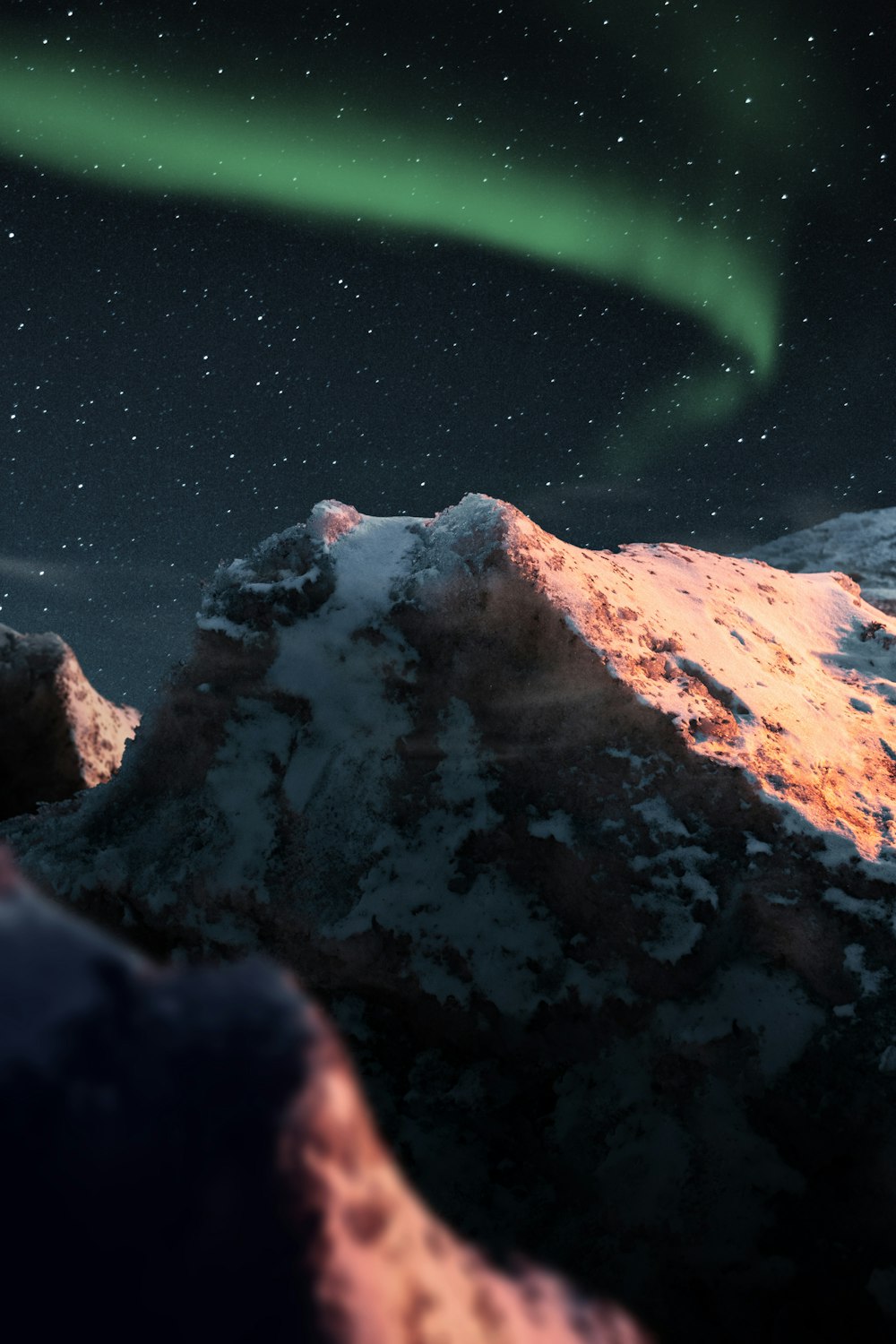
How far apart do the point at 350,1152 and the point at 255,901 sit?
3.21 metres

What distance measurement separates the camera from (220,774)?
4.30 m

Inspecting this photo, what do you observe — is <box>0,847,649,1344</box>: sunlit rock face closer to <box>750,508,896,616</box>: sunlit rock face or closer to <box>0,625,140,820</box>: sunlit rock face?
<box>0,625,140,820</box>: sunlit rock face

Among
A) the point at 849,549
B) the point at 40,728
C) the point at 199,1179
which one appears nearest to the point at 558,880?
the point at 199,1179

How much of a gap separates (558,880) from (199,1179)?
301cm

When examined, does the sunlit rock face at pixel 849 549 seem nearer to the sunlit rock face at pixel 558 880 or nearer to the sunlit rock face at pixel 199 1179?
the sunlit rock face at pixel 558 880

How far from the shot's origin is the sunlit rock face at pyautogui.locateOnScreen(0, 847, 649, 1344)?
0.76 m

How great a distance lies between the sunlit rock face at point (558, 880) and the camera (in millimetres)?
2943

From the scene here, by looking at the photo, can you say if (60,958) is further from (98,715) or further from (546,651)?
(98,715)

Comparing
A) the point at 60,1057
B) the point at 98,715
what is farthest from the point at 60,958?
the point at 98,715

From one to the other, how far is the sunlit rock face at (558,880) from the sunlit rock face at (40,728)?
4.08 metres

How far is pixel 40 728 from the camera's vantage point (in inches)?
343

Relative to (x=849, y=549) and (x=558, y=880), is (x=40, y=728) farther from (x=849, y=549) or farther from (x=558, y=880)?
(x=849, y=549)

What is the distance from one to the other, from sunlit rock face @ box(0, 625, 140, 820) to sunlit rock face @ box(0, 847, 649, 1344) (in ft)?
26.2

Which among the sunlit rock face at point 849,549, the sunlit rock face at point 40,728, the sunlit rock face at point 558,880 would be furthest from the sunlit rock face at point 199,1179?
the sunlit rock face at point 849,549
